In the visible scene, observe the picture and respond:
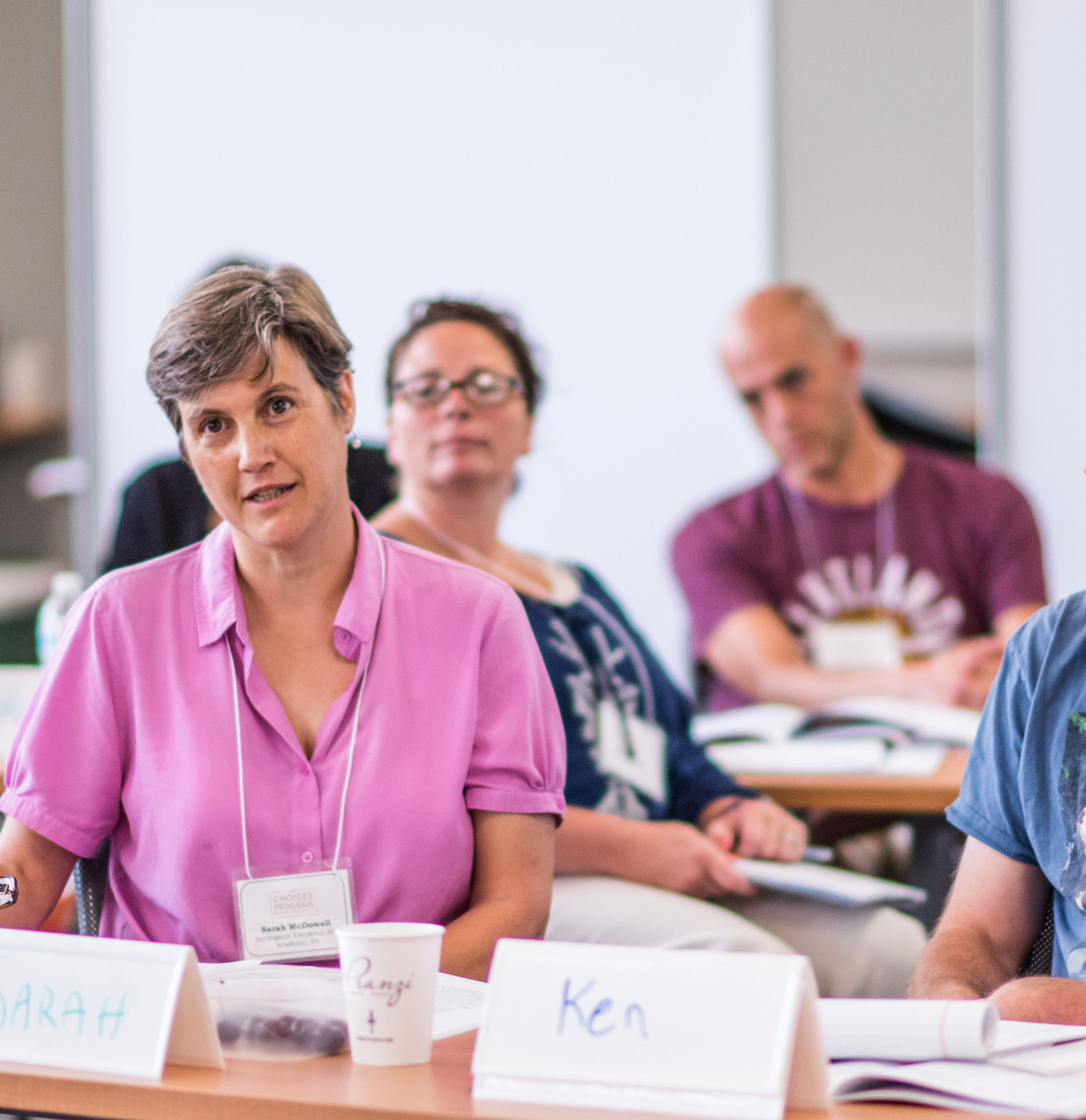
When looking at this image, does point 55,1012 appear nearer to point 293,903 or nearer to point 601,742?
point 293,903

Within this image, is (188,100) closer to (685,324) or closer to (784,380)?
(685,324)

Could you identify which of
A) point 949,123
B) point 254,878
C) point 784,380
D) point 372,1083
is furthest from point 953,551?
point 372,1083

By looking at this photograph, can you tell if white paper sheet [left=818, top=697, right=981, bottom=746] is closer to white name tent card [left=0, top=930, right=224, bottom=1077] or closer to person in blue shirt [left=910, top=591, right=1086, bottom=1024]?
person in blue shirt [left=910, top=591, right=1086, bottom=1024]

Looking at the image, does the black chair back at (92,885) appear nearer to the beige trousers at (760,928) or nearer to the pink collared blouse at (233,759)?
the pink collared blouse at (233,759)

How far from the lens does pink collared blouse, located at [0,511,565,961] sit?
1.35 metres

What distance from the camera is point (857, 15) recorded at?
4.04 metres

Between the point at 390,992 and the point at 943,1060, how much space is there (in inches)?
14.4

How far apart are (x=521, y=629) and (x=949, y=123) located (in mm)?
3103

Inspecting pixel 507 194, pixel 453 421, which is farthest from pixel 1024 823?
pixel 507 194

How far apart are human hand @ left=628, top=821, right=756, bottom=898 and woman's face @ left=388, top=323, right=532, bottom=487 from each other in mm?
584

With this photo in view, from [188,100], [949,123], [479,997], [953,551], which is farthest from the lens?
[188,100]

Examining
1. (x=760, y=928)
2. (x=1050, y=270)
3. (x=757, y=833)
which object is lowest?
(x=760, y=928)

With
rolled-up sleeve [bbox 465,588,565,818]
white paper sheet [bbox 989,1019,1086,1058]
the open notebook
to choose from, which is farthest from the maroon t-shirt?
white paper sheet [bbox 989,1019,1086,1058]

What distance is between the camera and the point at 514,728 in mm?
1420
